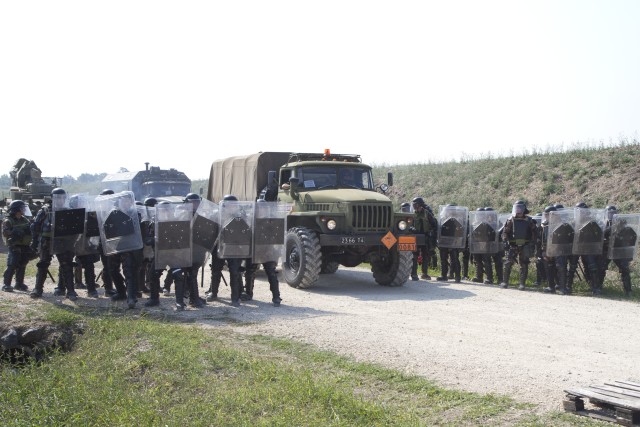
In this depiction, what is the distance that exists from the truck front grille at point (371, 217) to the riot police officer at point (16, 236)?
248 inches

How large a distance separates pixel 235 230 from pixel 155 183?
529 inches

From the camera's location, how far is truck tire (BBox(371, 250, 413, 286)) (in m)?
14.0

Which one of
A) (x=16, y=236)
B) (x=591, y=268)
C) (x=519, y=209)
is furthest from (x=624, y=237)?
(x=16, y=236)

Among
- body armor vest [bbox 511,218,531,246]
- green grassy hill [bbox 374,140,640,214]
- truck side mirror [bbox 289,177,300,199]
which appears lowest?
body armor vest [bbox 511,218,531,246]

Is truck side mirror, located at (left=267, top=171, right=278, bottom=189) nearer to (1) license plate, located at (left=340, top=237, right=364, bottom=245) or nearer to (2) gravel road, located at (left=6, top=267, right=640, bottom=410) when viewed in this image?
(2) gravel road, located at (left=6, top=267, right=640, bottom=410)

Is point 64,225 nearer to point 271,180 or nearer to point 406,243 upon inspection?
point 271,180

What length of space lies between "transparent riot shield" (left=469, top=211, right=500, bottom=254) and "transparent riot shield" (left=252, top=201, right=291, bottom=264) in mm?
→ 5048

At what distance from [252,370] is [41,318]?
426 centimetres

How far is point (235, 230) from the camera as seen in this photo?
11.7 meters

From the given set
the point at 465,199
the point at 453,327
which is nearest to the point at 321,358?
the point at 453,327

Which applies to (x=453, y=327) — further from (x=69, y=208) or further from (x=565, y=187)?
(x=565, y=187)

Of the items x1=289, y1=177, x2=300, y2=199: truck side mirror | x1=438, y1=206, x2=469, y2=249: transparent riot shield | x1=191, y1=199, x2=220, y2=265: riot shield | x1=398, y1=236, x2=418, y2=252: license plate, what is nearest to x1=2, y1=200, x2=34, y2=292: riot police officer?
x1=191, y1=199, x2=220, y2=265: riot shield

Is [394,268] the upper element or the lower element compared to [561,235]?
lower

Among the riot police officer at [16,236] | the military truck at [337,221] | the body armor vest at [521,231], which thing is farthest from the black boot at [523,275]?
the riot police officer at [16,236]
